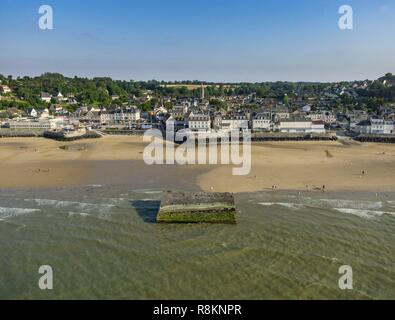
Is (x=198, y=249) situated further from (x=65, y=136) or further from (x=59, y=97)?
(x=59, y=97)

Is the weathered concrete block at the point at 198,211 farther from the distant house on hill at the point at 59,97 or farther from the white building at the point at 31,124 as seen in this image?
the distant house on hill at the point at 59,97

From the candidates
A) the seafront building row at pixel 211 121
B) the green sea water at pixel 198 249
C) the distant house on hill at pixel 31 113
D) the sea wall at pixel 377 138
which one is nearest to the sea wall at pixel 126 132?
the seafront building row at pixel 211 121

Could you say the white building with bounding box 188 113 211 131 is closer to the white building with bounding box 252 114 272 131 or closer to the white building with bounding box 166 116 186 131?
the white building with bounding box 166 116 186 131

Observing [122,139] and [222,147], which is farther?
[122,139]

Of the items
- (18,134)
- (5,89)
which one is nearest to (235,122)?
(18,134)
